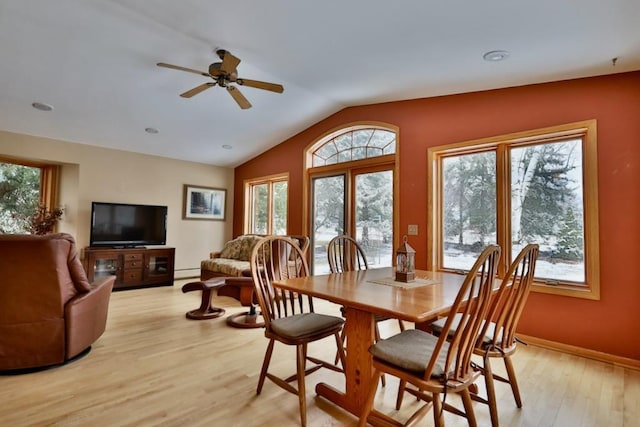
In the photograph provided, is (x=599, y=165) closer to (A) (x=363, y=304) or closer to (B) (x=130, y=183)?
(A) (x=363, y=304)

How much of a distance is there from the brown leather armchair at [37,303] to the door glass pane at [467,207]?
369cm

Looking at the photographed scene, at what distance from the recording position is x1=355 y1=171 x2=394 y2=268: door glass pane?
175 inches

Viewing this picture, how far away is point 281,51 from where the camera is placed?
3090 mm

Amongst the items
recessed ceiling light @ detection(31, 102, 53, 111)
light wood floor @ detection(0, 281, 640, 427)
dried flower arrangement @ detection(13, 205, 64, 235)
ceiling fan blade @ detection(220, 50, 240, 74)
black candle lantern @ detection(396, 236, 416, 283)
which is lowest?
light wood floor @ detection(0, 281, 640, 427)

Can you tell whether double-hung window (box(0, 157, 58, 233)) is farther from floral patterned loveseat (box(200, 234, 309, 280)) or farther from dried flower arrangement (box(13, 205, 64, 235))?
floral patterned loveseat (box(200, 234, 309, 280))

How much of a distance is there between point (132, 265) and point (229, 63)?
4.02 m

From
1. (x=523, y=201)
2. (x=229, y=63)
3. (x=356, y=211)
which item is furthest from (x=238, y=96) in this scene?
(x=523, y=201)

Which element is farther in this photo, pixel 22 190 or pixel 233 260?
pixel 233 260

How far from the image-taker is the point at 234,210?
709cm

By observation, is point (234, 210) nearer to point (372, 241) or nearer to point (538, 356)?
point (372, 241)

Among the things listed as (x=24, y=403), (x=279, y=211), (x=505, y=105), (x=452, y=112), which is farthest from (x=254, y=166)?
(x=24, y=403)

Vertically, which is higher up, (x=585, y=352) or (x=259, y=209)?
(x=259, y=209)

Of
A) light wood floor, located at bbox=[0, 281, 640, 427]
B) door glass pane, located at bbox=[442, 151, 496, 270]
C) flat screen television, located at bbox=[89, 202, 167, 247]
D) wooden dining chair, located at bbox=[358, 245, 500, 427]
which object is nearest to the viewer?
wooden dining chair, located at bbox=[358, 245, 500, 427]

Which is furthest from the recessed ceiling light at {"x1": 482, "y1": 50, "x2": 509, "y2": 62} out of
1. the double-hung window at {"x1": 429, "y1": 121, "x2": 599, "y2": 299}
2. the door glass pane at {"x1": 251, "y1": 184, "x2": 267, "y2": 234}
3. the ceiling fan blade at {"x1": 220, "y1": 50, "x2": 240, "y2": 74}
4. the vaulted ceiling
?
the door glass pane at {"x1": 251, "y1": 184, "x2": 267, "y2": 234}
